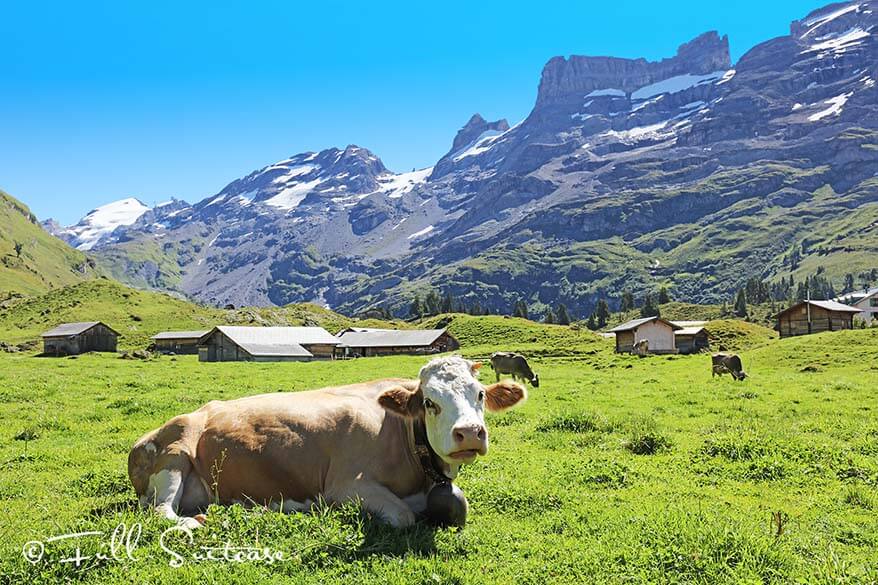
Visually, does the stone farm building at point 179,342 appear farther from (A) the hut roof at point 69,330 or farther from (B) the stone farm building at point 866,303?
(B) the stone farm building at point 866,303

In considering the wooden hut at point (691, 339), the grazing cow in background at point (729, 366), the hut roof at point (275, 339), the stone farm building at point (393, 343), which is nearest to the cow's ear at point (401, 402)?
the grazing cow in background at point (729, 366)

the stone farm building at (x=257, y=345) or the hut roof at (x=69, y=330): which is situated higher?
the hut roof at (x=69, y=330)

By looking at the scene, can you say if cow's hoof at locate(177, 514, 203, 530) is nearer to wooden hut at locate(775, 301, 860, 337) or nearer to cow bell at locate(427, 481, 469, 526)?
cow bell at locate(427, 481, 469, 526)

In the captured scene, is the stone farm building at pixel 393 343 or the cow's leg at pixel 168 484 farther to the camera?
the stone farm building at pixel 393 343

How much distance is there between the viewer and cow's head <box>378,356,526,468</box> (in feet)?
24.5

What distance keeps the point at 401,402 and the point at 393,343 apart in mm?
107507

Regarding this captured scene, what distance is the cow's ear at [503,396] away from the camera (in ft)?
29.6

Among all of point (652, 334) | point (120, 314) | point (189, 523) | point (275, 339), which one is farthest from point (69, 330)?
point (189, 523)

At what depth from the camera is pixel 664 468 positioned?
42.1ft

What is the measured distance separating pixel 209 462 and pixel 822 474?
1097cm

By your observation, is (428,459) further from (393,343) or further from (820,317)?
(393,343)

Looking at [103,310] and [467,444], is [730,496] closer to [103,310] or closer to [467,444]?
[467,444]

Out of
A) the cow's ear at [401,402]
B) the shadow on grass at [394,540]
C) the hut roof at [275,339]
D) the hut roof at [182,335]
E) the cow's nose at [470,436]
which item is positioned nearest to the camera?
the cow's nose at [470,436]

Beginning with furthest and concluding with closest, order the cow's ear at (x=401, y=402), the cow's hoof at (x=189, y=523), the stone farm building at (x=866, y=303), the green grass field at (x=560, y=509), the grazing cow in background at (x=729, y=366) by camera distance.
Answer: the stone farm building at (x=866, y=303), the grazing cow in background at (x=729, y=366), the cow's ear at (x=401, y=402), the cow's hoof at (x=189, y=523), the green grass field at (x=560, y=509)
